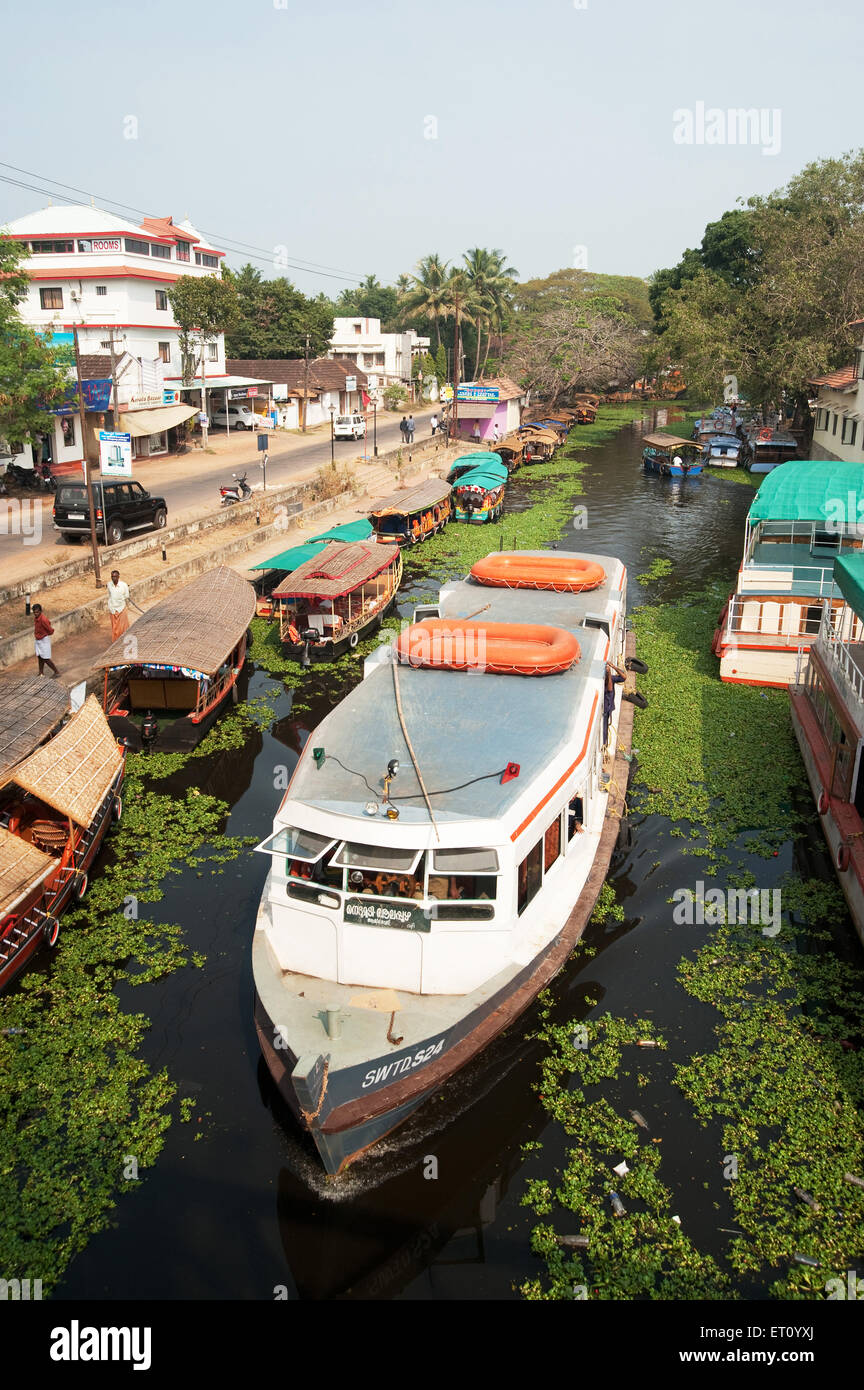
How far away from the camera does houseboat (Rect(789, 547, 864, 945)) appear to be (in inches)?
539

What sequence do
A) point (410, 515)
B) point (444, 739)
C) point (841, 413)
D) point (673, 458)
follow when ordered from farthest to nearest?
point (673, 458)
point (841, 413)
point (410, 515)
point (444, 739)

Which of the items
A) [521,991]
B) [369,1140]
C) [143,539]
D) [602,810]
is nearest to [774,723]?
[602,810]

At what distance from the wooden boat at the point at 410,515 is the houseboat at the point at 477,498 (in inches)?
81.7

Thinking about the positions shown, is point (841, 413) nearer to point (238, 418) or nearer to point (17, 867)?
point (238, 418)

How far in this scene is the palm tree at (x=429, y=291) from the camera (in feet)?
267

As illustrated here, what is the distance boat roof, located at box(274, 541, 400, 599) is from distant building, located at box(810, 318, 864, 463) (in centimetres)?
2377

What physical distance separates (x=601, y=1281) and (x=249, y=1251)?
3.15m

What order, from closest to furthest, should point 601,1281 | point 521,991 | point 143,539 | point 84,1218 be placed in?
point 601,1281 < point 84,1218 < point 521,991 < point 143,539

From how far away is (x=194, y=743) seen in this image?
18656 mm

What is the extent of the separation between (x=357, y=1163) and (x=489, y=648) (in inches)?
282

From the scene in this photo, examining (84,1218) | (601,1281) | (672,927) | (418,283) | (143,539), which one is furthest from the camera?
(418,283)

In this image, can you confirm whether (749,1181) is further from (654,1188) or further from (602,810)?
(602,810)

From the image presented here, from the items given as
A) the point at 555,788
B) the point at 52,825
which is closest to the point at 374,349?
the point at 52,825

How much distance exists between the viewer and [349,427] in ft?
193
